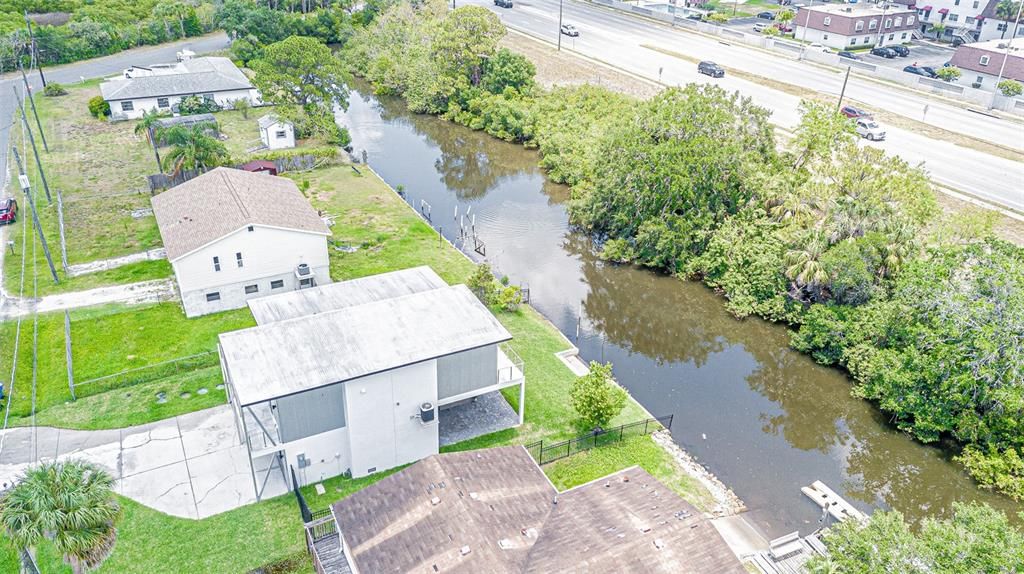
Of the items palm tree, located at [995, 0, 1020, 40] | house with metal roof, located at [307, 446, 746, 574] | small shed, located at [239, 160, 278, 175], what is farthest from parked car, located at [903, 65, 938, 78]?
house with metal roof, located at [307, 446, 746, 574]

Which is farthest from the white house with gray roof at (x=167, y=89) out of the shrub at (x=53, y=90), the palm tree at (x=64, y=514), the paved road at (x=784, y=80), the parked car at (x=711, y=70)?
the palm tree at (x=64, y=514)

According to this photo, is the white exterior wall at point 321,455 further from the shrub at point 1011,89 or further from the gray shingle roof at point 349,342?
the shrub at point 1011,89

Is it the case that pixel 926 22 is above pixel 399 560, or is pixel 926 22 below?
above

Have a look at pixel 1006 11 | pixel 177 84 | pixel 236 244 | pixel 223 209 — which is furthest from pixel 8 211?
pixel 1006 11

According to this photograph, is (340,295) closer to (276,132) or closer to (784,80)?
(276,132)

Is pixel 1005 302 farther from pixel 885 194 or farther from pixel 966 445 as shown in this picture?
pixel 885 194

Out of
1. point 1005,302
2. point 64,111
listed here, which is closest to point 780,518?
point 1005,302
